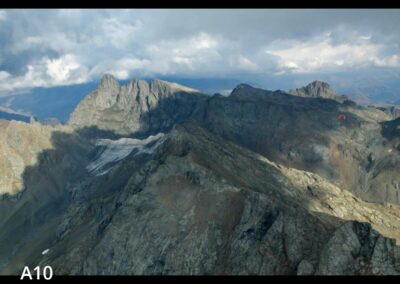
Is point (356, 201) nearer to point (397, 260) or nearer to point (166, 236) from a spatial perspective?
point (166, 236)

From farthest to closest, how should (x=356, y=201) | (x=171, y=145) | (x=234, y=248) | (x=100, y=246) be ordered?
(x=356, y=201)
(x=171, y=145)
(x=100, y=246)
(x=234, y=248)

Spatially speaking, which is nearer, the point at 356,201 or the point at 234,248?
the point at 234,248

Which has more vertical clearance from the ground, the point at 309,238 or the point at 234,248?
the point at 309,238

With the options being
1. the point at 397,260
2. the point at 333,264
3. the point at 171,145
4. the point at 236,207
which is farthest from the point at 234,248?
the point at 171,145

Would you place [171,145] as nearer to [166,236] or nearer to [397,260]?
[166,236]
